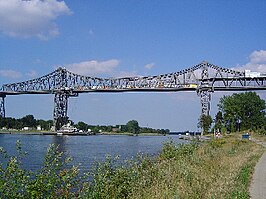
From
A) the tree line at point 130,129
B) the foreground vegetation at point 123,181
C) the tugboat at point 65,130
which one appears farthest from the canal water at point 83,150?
the tree line at point 130,129

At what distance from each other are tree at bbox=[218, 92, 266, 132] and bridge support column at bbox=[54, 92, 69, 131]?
175 ft

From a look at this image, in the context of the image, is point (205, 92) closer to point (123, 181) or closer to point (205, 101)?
point (205, 101)

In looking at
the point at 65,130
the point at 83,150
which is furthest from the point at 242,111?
the point at 65,130

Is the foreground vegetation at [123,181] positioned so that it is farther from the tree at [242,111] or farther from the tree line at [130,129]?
the tree line at [130,129]

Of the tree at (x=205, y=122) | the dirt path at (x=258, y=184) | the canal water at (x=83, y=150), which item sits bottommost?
the canal water at (x=83, y=150)

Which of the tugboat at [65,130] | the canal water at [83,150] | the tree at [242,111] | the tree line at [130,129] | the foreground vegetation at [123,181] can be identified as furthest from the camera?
the tree line at [130,129]

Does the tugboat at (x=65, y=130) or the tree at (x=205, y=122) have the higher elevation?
the tree at (x=205, y=122)

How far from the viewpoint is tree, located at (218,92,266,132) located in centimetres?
7862

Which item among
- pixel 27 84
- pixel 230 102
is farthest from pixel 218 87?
pixel 27 84

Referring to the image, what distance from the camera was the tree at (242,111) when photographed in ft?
258

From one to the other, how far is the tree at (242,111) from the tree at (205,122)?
3253 mm

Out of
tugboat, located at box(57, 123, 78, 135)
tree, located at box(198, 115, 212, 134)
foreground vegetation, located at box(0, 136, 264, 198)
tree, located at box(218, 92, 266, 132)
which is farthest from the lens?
tugboat, located at box(57, 123, 78, 135)

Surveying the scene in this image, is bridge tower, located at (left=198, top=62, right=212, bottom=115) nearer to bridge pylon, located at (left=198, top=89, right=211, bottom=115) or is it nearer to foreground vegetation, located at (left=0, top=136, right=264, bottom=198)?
bridge pylon, located at (left=198, top=89, right=211, bottom=115)

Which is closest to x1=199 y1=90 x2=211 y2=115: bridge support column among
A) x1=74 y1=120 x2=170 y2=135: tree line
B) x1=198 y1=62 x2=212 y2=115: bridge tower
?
x1=198 y1=62 x2=212 y2=115: bridge tower
